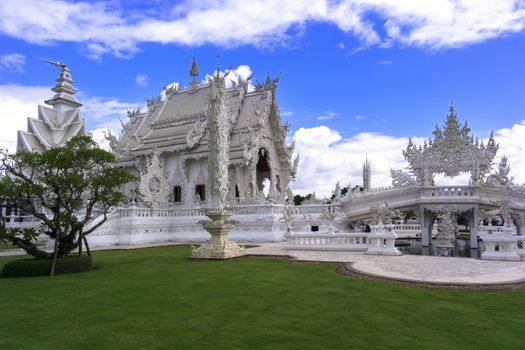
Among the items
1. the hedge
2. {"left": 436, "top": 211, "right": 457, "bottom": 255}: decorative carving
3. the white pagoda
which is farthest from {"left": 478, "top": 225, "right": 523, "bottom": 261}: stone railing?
the white pagoda

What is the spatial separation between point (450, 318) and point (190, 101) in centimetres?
2407

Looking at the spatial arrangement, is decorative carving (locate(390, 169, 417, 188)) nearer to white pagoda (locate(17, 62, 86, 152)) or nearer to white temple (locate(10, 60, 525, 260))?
white temple (locate(10, 60, 525, 260))

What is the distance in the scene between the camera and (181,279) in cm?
868

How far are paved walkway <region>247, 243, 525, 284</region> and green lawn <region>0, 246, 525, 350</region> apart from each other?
0.96 meters

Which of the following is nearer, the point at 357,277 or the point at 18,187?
the point at 357,277

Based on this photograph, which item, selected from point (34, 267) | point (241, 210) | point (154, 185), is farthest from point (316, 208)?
point (34, 267)

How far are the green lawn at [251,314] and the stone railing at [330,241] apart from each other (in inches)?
212

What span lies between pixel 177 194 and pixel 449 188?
14.7 meters

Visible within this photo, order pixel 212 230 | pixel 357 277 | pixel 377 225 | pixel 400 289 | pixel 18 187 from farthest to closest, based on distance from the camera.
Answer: pixel 377 225 < pixel 212 230 < pixel 18 187 < pixel 357 277 < pixel 400 289

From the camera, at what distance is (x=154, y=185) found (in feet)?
76.4

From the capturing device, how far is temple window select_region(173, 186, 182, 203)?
24.8m

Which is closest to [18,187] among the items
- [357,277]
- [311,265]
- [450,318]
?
[311,265]

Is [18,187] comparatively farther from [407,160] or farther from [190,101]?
[190,101]

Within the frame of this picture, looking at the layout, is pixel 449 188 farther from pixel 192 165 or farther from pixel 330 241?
pixel 192 165
